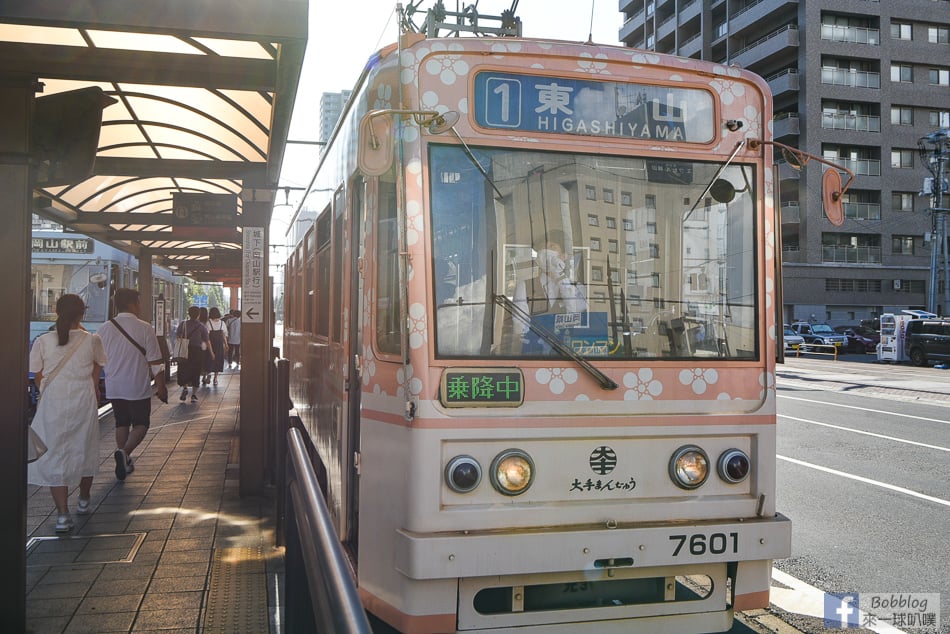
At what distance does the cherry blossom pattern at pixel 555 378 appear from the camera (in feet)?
12.3

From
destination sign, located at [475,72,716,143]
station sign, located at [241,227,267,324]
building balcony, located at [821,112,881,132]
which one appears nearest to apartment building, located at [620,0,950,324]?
building balcony, located at [821,112,881,132]

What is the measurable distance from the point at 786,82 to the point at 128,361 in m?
45.8

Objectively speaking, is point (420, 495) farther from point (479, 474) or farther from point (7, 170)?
point (7, 170)

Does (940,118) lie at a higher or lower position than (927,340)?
higher

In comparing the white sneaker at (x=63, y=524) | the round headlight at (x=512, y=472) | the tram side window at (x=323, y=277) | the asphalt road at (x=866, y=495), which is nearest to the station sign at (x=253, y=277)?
the tram side window at (x=323, y=277)

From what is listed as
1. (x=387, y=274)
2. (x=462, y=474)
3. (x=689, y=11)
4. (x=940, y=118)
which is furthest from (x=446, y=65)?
(x=689, y=11)

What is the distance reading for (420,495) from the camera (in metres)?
3.57

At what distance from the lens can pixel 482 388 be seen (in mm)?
3680

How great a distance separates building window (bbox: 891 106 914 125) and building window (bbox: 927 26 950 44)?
14.4ft

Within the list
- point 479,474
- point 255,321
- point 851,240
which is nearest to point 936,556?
point 479,474

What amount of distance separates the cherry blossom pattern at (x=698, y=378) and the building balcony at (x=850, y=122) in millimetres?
47711

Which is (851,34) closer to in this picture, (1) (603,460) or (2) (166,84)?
(2) (166,84)

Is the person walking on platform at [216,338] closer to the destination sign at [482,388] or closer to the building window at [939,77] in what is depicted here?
the destination sign at [482,388]

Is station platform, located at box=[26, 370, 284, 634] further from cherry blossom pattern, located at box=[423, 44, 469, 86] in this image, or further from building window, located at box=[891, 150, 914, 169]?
building window, located at box=[891, 150, 914, 169]
